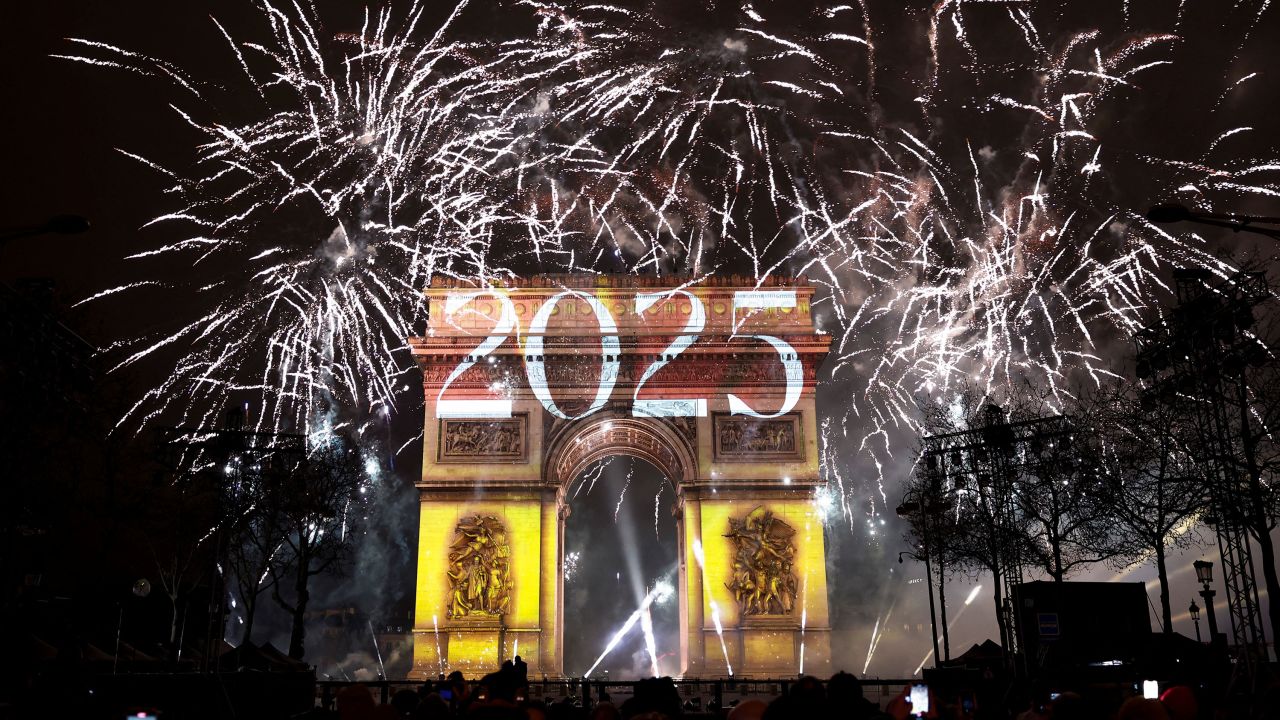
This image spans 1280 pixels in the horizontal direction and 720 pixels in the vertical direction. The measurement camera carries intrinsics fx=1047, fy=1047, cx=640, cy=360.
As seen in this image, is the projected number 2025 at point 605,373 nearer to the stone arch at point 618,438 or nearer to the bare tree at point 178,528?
the stone arch at point 618,438

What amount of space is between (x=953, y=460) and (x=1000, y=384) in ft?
54.5

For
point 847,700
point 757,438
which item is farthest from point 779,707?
point 757,438

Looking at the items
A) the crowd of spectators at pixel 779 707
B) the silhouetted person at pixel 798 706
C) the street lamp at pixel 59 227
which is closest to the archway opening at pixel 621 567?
the street lamp at pixel 59 227

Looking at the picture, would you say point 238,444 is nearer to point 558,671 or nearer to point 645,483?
point 558,671

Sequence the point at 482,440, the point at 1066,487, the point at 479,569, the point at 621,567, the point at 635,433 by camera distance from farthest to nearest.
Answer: the point at 621,567, the point at 635,433, the point at 482,440, the point at 479,569, the point at 1066,487

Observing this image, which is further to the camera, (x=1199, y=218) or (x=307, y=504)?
(x=307, y=504)

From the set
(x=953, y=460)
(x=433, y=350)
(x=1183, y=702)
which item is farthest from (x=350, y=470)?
(x=1183, y=702)

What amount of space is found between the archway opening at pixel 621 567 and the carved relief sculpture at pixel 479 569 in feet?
80.6

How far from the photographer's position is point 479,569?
33.0 meters

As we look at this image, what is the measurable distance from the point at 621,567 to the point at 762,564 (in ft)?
101

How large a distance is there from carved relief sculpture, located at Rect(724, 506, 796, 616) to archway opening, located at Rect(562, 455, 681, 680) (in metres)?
25.2

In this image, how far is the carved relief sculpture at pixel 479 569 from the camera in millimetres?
32750

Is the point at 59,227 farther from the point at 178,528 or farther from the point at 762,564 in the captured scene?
the point at 762,564

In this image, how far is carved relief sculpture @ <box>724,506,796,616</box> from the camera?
32969mm
